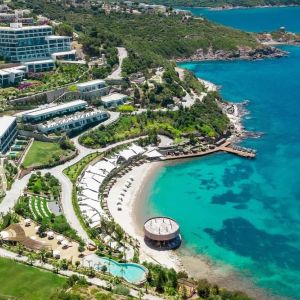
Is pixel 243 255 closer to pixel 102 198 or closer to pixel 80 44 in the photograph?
pixel 102 198

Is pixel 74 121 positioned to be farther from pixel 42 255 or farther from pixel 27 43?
pixel 42 255

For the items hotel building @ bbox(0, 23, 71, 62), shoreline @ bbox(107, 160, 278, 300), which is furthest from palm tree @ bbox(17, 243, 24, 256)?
hotel building @ bbox(0, 23, 71, 62)

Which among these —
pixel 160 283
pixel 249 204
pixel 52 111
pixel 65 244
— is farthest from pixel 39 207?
pixel 52 111

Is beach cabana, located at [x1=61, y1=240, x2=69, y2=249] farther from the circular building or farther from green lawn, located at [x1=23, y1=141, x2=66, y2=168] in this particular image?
green lawn, located at [x1=23, y1=141, x2=66, y2=168]

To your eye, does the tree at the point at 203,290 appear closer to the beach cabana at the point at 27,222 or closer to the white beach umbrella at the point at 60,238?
the white beach umbrella at the point at 60,238

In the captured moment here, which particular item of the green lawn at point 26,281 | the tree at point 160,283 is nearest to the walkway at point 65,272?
the green lawn at point 26,281

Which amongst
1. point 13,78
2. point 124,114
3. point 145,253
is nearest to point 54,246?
point 145,253
